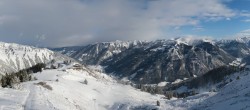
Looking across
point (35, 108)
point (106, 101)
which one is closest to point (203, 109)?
point (35, 108)

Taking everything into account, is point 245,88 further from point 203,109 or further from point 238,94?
point 203,109

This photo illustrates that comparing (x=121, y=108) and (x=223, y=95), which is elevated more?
(x=223, y=95)

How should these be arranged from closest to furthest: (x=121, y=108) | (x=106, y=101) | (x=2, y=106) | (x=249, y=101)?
1. (x=2, y=106)
2. (x=249, y=101)
3. (x=121, y=108)
4. (x=106, y=101)

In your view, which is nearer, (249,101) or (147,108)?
(249,101)

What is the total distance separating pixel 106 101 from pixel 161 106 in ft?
137

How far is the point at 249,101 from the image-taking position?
5956cm

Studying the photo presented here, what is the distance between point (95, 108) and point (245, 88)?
52.2 metres

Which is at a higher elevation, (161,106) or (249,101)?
(249,101)

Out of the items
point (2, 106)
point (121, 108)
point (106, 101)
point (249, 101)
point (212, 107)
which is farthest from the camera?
point (106, 101)

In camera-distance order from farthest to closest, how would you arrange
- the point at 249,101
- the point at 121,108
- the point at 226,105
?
the point at 121,108, the point at 226,105, the point at 249,101

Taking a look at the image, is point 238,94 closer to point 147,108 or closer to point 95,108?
point 147,108

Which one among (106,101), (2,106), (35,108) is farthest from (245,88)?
(106,101)

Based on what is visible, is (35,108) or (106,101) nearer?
(35,108)

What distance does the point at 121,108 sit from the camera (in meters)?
105
